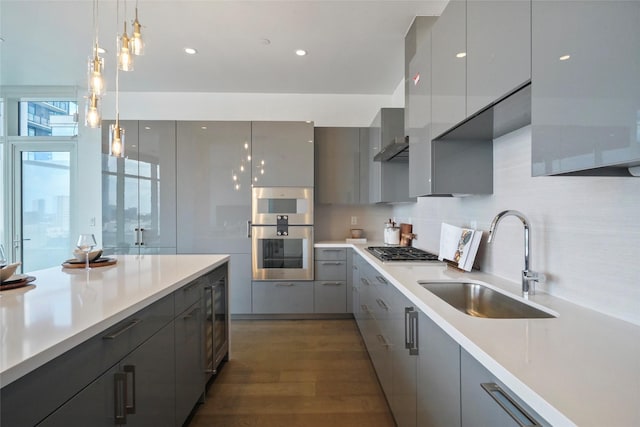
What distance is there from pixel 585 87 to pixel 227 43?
2823 mm

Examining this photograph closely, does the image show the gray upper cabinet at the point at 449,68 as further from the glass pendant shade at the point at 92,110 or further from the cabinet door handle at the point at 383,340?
the glass pendant shade at the point at 92,110

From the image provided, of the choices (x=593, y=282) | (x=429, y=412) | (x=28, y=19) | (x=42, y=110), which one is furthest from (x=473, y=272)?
(x=42, y=110)

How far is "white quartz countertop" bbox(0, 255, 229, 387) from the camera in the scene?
0.73 metres

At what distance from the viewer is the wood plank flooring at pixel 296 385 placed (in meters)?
1.79

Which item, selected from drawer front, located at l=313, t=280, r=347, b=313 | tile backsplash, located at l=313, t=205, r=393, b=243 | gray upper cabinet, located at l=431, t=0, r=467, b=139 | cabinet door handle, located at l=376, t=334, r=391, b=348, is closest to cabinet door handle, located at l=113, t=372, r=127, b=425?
cabinet door handle, located at l=376, t=334, r=391, b=348

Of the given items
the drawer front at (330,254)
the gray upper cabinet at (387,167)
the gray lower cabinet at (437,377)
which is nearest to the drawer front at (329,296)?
the drawer front at (330,254)

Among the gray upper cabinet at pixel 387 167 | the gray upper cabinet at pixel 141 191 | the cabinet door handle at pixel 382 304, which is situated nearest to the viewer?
the cabinet door handle at pixel 382 304

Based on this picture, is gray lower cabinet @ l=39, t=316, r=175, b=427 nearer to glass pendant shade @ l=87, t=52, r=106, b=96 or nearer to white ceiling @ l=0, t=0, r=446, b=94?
glass pendant shade @ l=87, t=52, r=106, b=96

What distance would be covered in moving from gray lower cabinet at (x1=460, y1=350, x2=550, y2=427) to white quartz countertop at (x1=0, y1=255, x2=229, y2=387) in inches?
43.4

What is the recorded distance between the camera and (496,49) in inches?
43.3

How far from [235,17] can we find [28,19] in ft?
5.75

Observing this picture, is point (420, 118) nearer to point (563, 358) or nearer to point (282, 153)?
point (563, 358)

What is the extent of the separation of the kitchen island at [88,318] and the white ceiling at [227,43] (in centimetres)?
201

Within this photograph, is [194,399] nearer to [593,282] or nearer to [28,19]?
[593,282]
